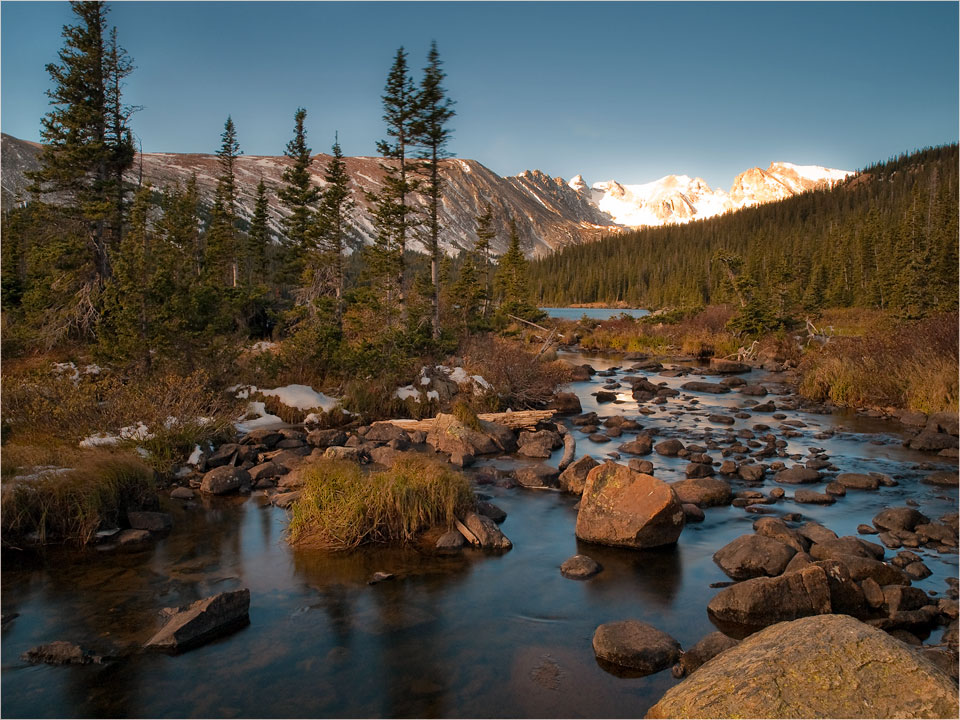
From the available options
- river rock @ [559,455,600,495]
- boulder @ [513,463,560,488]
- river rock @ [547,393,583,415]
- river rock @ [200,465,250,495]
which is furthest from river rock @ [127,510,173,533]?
river rock @ [547,393,583,415]

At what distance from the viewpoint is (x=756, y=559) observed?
29.7 feet

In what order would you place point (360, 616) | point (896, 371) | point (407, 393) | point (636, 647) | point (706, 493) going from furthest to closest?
point (896, 371)
point (407, 393)
point (706, 493)
point (360, 616)
point (636, 647)

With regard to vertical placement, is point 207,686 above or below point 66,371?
below

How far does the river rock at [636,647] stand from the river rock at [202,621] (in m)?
4.42

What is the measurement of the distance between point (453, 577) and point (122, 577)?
4.80 meters

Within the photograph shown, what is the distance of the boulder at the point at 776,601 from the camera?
7.53 m

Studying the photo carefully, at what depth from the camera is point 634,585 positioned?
8852 mm

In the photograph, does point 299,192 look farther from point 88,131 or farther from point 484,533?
point 484,533

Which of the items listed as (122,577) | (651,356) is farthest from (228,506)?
(651,356)

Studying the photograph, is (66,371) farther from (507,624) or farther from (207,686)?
(507,624)

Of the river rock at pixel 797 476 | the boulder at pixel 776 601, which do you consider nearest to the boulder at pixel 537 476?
the river rock at pixel 797 476

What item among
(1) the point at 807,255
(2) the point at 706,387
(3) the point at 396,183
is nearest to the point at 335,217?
(3) the point at 396,183

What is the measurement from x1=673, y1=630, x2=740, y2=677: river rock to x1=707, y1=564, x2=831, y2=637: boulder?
0.83 metres

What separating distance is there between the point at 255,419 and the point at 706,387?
1938 centimetres
